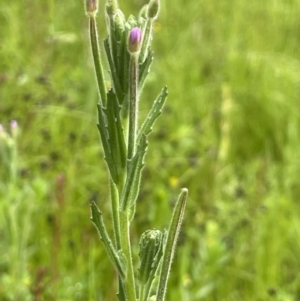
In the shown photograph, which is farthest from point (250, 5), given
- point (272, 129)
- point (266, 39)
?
point (272, 129)

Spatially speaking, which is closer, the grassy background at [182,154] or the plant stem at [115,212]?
the plant stem at [115,212]

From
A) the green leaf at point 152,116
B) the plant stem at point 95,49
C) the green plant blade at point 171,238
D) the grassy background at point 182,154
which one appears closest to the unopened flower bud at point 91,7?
the plant stem at point 95,49

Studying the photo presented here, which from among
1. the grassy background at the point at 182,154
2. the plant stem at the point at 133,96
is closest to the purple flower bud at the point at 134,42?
the plant stem at the point at 133,96

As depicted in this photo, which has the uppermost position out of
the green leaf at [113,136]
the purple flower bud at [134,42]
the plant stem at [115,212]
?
the purple flower bud at [134,42]

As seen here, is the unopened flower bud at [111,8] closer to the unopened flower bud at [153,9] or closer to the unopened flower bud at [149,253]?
the unopened flower bud at [153,9]

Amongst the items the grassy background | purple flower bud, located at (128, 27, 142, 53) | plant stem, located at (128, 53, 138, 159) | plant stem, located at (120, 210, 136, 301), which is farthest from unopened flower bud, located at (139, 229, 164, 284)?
the grassy background

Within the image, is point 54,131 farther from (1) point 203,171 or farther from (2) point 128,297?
(2) point 128,297

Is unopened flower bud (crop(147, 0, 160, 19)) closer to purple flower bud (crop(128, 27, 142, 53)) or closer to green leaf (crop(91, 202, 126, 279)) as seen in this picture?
purple flower bud (crop(128, 27, 142, 53))

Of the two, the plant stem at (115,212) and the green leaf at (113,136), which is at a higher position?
the green leaf at (113,136)
